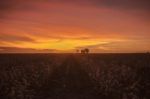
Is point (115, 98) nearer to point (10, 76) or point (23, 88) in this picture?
point (23, 88)

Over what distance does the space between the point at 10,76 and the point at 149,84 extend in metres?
11.4

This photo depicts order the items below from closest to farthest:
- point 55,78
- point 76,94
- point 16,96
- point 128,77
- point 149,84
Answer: point 16,96 < point 149,84 < point 76,94 < point 128,77 < point 55,78

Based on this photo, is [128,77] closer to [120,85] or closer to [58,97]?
[120,85]

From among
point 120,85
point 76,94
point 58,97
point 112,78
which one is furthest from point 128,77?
point 58,97

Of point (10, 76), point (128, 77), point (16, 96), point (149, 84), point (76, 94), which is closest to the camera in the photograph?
point (16, 96)

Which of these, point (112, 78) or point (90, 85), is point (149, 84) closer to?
point (112, 78)

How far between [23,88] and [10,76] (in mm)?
5726

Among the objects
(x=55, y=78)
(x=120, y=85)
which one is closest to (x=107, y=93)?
(x=120, y=85)

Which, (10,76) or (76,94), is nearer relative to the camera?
(76,94)

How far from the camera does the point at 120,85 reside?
66.7ft

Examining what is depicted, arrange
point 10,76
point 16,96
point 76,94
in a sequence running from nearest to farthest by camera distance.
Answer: point 16,96 → point 76,94 → point 10,76

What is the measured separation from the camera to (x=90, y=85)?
23.9m

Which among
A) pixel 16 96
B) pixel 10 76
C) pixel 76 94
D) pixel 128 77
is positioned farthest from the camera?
pixel 10 76

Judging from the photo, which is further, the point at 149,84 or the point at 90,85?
the point at 90,85
